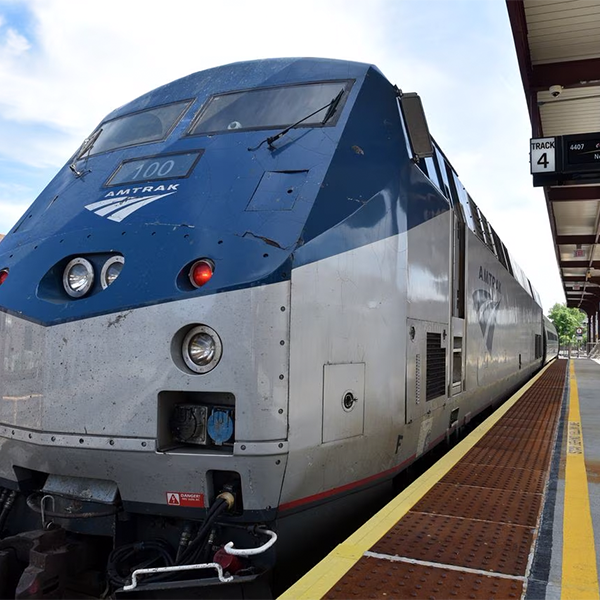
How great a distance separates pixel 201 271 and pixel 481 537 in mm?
1837

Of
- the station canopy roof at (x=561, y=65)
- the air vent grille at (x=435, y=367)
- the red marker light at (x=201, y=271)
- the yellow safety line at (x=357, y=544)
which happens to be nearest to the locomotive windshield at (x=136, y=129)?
the red marker light at (x=201, y=271)

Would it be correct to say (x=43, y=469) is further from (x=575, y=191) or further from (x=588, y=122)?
(x=575, y=191)

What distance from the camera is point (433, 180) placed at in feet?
15.2

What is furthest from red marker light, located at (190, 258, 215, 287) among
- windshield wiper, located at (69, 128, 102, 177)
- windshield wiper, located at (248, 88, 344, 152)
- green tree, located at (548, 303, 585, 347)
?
green tree, located at (548, 303, 585, 347)

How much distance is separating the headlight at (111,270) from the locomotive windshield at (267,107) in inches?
43.4

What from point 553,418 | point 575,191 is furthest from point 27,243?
point 575,191

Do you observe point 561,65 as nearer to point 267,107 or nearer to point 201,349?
point 267,107

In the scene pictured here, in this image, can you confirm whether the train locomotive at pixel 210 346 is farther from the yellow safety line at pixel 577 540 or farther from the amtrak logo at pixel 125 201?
the yellow safety line at pixel 577 540

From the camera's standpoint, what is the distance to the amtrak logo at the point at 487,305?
21.6 ft

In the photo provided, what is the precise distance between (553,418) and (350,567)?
221 inches

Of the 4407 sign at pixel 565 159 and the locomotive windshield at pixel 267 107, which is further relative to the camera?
the 4407 sign at pixel 565 159

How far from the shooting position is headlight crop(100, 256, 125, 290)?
297 centimetres

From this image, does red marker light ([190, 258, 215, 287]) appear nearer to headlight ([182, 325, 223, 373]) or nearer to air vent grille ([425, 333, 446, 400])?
headlight ([182, 325, 223, 373])

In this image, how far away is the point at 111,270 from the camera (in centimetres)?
299
